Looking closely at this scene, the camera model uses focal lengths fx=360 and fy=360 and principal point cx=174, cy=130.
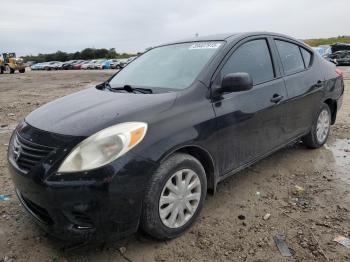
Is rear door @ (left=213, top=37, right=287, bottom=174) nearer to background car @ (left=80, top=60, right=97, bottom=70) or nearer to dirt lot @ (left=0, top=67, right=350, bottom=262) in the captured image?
dirt lot @ (left=0, top=67, right=350, bottom=262)

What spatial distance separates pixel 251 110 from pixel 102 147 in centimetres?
166

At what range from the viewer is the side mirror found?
10.4 feet

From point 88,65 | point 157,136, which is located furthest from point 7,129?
point 88,65

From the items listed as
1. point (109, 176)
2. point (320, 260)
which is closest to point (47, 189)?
point (109, 176)

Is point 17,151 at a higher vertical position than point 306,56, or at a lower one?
lower

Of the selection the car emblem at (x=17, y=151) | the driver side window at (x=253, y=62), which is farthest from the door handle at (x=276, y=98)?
the car emblem at (x=17, y=151)

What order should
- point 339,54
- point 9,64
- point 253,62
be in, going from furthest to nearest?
point 9,64
point 339,54
point 253,62

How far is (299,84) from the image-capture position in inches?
173

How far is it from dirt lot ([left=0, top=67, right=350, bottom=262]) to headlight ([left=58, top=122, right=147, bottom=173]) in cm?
81

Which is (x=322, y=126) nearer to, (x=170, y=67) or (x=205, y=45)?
(x=205, y=45)

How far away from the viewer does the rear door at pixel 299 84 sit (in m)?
4.27

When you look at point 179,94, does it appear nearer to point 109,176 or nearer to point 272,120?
point 109,176

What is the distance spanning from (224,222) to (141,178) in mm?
1091

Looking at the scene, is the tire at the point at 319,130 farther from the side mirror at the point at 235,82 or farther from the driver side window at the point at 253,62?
the side mirror at the point at 235,82
